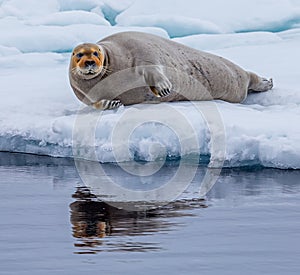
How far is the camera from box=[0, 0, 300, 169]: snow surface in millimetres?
6348

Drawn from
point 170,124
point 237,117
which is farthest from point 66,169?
point 237,117

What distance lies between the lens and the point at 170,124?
6.49m

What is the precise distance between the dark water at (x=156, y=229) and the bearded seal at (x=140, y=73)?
1325mm

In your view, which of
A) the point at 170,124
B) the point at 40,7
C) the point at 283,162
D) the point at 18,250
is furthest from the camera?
the point at 40,7

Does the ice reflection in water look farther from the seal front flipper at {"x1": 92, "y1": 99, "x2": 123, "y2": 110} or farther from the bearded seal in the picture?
the bearded seal

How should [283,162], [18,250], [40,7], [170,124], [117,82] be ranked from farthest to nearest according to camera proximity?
[40,7] < [117,82] < [170,124] < [283,162] < [18,250]

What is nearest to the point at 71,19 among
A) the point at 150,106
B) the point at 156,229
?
the point at 150,106

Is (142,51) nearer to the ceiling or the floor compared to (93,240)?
nearer to the ceiling

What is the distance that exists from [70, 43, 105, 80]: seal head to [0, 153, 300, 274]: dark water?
4.26 ft

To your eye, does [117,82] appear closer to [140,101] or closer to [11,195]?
[140,101]

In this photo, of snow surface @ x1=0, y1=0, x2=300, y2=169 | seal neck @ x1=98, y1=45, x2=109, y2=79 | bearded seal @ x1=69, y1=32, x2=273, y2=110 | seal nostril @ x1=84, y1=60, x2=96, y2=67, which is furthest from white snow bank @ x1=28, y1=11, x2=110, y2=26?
seal nostril @ x1=84, y1=60, x2=96, y2=67

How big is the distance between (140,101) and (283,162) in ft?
5.36

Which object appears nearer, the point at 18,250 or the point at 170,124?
the point at 18,250

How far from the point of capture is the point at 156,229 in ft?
14.4
